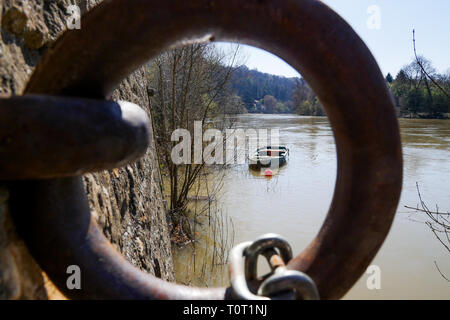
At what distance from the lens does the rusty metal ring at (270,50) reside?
638 mm

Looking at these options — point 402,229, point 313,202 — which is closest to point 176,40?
point 402,229

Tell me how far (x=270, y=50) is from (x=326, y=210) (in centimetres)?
1366

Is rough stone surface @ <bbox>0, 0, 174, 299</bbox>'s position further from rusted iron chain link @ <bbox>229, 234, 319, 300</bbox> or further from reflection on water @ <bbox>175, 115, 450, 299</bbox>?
reflection on water @ <bbox>175, 115, 450, 299</bbox>

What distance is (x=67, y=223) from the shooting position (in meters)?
0.69

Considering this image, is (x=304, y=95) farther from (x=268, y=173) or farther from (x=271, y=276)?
(x=271, y=276)

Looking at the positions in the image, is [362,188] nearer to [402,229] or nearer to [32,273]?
[32,273]

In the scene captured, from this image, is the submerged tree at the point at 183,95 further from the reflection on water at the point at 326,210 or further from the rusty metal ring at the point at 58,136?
the rusty metal ring at the point at 58,136

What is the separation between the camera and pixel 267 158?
61.9ft

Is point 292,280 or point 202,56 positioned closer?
point 292,280

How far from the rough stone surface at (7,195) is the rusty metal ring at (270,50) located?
4 centimetres

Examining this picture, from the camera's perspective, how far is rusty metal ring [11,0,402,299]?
64 centimetres

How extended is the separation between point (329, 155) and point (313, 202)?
912 centimetres

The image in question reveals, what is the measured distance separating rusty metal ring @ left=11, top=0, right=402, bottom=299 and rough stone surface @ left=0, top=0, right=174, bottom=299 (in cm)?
4

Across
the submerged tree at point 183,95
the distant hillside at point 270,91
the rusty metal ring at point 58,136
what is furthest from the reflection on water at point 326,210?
the distant hillside at point 270,91
